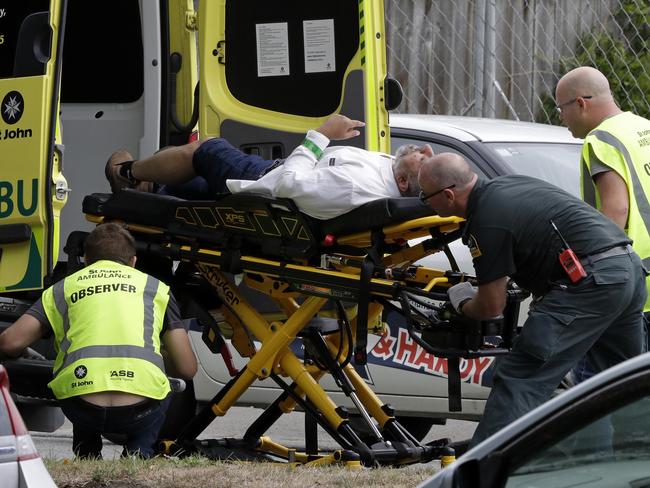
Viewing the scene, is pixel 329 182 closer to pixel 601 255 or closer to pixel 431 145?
pixel 601 255

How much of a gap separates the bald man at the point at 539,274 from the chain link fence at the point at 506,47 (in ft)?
16.3

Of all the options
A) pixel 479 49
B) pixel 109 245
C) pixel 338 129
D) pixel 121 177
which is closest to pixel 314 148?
pixel 338 129

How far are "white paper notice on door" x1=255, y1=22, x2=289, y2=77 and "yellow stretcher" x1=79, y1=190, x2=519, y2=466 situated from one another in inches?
53.9

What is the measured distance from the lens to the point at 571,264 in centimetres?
552

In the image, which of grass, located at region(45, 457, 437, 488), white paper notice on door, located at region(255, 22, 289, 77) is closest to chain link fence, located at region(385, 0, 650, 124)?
white paper notice on door, located at region(255, 22, 289, 77)

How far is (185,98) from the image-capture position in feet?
28.2

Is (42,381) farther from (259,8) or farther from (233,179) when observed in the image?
(259,8)

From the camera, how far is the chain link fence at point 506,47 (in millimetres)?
10695

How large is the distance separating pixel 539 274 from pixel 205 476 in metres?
1.56

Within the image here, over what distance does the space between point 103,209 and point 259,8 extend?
163 cm

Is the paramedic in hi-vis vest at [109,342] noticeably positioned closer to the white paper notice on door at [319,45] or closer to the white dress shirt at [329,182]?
the white dress shirt at [329,182]

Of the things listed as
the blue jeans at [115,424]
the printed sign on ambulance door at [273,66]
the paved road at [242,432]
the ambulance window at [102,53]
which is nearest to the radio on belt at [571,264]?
the blue jeans at [115,424]

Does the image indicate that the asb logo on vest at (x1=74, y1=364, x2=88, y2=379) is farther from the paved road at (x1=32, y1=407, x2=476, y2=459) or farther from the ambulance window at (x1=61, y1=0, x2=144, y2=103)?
the ambulance window at (x1=61, y1=0, x2=144, y2=103)

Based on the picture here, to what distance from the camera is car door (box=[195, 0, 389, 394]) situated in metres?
7.69
